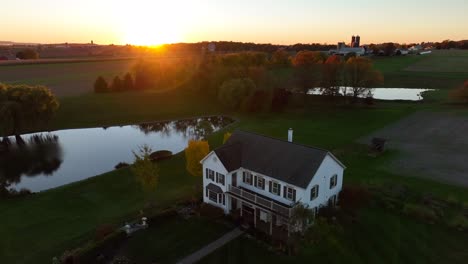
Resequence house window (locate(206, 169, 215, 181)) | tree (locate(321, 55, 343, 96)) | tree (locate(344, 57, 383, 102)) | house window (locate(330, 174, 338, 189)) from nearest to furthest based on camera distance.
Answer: house window (locate(330, 174, 338, 189)) → house window (locate(206, 169, 215, 181)) → tree (locate(344, 57, 383, 102)) → tree (locate(321, 55, 343, 96))

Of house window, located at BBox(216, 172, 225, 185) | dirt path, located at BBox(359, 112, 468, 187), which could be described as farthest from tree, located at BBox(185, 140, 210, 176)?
dirt path, located at BBox(359, 112, 468, 187)

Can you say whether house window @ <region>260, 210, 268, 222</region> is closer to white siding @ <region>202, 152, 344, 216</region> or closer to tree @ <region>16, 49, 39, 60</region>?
white siding @ <region>202, 152, 344, 216</region>

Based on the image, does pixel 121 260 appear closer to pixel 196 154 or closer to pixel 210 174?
pixel 210 174

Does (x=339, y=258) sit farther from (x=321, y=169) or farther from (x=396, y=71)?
(x=396, y=71)

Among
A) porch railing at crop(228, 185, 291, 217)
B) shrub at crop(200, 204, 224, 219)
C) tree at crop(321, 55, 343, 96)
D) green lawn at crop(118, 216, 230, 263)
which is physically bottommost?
green lawn at crop(118, 216, 230, 263)

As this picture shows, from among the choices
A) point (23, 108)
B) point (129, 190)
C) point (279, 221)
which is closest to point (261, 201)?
point (279, 221)

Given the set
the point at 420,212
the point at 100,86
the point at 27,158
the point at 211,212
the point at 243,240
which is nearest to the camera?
the point at 243,240

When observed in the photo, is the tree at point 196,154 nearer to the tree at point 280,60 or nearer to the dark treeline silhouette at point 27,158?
the dark treeline silhouette at point 27,158

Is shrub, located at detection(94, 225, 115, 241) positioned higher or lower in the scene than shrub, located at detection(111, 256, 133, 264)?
higher
